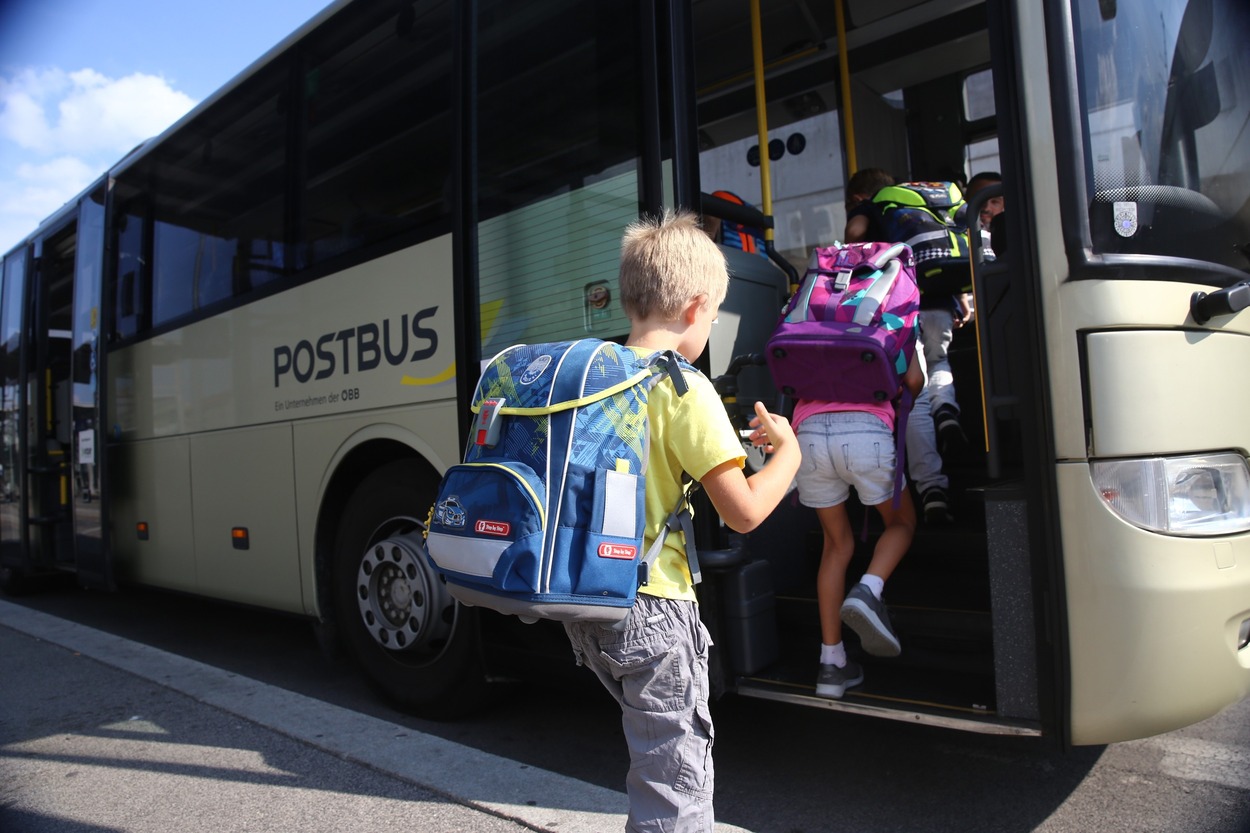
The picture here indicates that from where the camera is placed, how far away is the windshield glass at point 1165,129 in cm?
241

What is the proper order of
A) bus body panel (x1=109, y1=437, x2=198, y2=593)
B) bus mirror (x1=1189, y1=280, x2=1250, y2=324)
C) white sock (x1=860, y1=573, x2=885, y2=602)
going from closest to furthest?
bus mirror (x1=1189, y1=280, x2=1250, y2=324) → white sock (x1=860, y1=573, x2=885, y2=602) → bus body panel (x1=109, y1=437, x2=198, y2=593)

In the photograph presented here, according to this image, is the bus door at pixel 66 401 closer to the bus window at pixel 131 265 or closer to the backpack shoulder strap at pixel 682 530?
the bus window at pixel 131 265

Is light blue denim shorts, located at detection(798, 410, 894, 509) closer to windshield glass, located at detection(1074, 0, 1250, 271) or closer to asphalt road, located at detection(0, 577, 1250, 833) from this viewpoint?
asphalt road, located at detection(0, 577, 1250, 833)

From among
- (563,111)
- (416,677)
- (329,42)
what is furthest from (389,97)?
(416,677)

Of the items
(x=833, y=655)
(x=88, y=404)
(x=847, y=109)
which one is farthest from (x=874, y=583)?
(x=88, y=404)

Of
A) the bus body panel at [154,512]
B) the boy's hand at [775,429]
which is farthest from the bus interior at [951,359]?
the bus body panel at [154,512]

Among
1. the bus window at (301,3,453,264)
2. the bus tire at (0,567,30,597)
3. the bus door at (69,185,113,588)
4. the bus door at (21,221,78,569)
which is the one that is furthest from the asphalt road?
the bus tire at (0,567,30,597)

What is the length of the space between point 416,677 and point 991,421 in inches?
106

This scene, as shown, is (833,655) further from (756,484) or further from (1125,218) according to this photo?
(1125,218)

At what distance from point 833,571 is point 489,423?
5.25ft

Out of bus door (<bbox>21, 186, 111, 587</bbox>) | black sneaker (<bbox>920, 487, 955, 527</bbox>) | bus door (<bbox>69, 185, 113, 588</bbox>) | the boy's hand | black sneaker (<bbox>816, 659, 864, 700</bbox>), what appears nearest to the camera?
the boy's hand

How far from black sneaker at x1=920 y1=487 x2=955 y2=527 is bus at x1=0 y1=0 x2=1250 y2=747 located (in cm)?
5

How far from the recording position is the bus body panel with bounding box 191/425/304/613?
4672 millimetres

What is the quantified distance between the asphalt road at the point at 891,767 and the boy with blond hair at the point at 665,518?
3.76 ft
